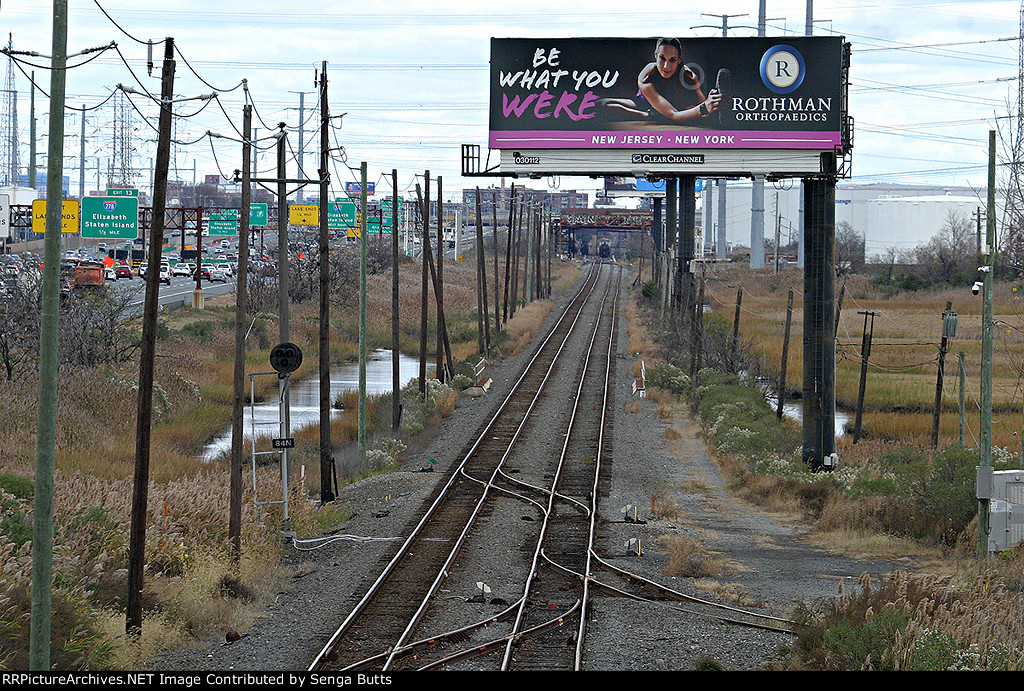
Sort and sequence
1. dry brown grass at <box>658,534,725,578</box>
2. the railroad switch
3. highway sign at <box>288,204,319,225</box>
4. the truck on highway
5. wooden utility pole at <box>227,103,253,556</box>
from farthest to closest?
highway sign at <box>288,204,319,225</box> < the truck on highway < the railroad switch < wooden utility pole at <box>227,103,253,556</box> < dry brown grass at <box>658,534,725,578</box>

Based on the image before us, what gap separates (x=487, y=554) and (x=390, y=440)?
37.6 feet

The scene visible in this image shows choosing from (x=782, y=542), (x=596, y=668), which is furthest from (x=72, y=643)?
(x=782, y=542)

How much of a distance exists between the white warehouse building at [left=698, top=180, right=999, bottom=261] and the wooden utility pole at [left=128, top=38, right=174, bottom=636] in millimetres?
96985

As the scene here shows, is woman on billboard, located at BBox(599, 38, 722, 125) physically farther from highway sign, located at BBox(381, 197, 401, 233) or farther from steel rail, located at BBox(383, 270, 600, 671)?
highway sign, located at BBox(381, 197, 401, 233)

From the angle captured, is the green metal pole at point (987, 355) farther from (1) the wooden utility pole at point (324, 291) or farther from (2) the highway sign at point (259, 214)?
(2) the highway sign at point (259, 214)

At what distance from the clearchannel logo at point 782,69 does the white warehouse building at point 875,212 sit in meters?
83.2

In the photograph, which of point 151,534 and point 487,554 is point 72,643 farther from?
point 487,554

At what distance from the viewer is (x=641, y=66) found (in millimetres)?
24641

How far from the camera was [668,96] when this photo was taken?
24.5 metres

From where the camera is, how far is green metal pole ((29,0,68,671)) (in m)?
9.48

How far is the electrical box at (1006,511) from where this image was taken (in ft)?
49.7

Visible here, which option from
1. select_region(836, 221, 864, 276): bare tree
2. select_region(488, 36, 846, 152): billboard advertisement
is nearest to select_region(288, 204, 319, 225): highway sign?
select_region(488, 36, 846, 152): billboard advertisement

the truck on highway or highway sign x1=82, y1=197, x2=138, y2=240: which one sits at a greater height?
highway sign x1=82, y1=197, x2=138, y2=240

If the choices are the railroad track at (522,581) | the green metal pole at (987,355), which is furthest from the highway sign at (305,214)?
the green metal pole at (987,355)
